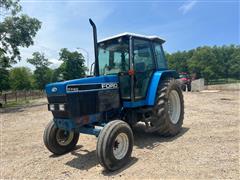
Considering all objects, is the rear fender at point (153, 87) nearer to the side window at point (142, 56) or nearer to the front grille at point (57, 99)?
the side window at point (142, 56)

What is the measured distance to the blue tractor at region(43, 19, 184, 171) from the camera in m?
4.16

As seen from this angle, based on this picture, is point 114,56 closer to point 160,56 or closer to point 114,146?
point 160,56

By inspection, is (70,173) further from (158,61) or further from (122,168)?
(158,61)

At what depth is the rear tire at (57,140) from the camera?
16.0 ft

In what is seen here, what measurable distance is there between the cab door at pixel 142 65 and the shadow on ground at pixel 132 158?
42.3 inches

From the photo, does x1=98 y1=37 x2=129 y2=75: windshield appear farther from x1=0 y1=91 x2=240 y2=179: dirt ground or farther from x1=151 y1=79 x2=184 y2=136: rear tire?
x1=0 y1=91 x2=240 y2=179: dirt ground

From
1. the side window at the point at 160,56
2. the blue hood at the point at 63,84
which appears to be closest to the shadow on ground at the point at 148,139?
the blue hood at the point at 63,84

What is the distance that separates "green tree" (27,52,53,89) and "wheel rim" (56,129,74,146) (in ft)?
198

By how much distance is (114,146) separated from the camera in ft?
13.7

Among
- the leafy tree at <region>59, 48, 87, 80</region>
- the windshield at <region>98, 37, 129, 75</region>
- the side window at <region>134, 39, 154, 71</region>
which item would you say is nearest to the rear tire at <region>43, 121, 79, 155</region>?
the windshield at <region>98, 37, 129, 75</region>

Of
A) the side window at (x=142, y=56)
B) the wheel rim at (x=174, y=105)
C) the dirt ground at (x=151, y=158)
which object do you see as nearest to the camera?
the dirt ground at (x=151, y=158)

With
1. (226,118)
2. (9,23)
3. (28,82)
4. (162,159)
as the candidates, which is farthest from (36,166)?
(28,82)

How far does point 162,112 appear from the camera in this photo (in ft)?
17.3

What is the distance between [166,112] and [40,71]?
63884mm
